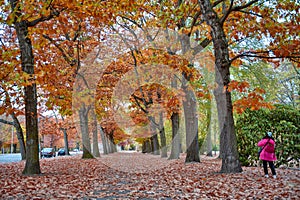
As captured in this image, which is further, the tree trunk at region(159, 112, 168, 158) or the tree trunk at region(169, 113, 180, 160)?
the tree trunk at region(159, 112, 168, 158)

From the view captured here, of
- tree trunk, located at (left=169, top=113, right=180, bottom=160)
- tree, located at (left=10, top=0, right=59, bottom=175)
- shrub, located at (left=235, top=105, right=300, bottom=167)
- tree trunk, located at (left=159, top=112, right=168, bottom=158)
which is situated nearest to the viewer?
tree, located at (left=10, top=0, right=59, bottom=175)

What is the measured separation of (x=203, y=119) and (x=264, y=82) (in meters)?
14.1

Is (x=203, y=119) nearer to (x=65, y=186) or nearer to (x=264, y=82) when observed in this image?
(x=264, y=82)

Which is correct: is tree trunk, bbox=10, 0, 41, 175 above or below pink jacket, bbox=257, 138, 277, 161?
above

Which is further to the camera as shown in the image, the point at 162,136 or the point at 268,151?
the point at 162,136

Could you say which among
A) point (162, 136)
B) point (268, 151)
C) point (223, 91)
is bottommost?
point (268, 151)

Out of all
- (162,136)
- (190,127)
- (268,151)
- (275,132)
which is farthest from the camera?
(162,136)

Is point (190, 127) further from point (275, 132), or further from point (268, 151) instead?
point (268, 151)

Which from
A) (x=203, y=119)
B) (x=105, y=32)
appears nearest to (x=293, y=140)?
(x=105, y=32)

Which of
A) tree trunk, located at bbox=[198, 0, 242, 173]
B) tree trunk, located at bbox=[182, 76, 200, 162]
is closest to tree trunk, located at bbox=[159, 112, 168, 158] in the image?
tree trunk, located at bbox=[182, 76, 200, 162]

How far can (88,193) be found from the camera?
736 cm

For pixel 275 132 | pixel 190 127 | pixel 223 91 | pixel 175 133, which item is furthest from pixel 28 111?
pixel 175 133

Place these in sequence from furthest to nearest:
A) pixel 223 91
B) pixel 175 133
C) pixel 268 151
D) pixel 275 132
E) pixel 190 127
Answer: pixel 175 133 < pixel 190 127 < pixel 275 132 < pixel 223 91 < pixel 268 151

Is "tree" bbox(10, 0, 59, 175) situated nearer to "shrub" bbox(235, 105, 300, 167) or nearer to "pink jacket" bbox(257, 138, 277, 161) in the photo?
"pink jacket" bbox(257, 138, 277, 161)
